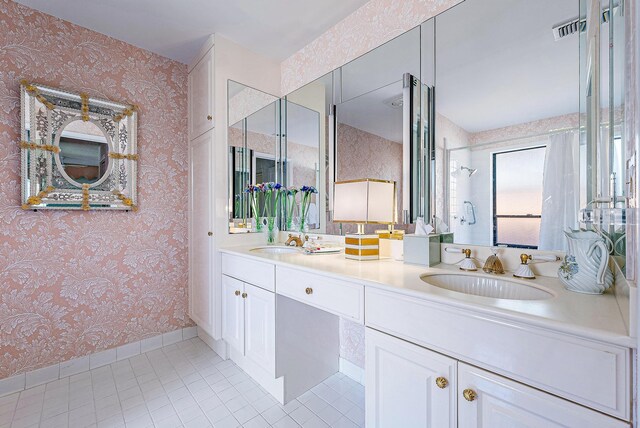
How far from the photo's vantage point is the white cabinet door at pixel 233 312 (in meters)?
1.89

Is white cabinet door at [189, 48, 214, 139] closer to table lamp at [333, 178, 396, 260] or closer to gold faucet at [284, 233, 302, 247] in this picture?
gold faucet at [284, 233, 302, 247]

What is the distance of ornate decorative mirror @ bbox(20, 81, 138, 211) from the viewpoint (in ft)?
6.03

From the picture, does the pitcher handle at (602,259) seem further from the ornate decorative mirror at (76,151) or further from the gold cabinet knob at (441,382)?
the ornate decorative mirror at (76,151)

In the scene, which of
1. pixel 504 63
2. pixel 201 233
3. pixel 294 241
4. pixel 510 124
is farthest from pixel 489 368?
pixel 201 233

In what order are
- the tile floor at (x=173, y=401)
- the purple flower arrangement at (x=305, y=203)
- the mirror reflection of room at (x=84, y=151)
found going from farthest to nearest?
1. the purple flower arrangement at (x=305, y=203)
2. the mirror reflection of room at (x=84, y=151)
3. the tile floor at (x=173, y=401)

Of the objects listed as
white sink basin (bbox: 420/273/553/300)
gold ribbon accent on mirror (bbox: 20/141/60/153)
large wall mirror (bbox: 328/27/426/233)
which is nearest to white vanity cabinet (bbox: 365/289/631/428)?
white sink basin (bbox: 420/273/553/300)

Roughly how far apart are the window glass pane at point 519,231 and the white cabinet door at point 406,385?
2.14 feet

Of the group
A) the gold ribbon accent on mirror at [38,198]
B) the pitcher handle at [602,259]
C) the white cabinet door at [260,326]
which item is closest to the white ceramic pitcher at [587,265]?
the pitcher handle at [602,259]

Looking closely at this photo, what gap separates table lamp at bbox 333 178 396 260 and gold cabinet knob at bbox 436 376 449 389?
72 centimetres

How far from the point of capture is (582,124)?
1.08 metres

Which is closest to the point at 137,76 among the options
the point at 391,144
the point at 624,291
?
the point at 391,144

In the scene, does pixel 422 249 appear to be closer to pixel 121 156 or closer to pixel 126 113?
pixel 121 156

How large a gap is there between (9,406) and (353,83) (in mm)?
2835

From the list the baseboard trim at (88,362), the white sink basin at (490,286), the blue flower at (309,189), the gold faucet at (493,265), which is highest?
the blue flower at (309,189)
